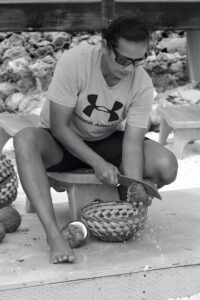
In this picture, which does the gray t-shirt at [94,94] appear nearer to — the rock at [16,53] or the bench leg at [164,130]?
the bench leg at [164,130]

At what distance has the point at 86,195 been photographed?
2.91m

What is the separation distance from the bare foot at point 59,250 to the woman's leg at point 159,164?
605 millimetres

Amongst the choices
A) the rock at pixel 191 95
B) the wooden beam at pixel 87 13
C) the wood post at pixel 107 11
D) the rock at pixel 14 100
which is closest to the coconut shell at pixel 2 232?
the wooden beam at pixel 87 13

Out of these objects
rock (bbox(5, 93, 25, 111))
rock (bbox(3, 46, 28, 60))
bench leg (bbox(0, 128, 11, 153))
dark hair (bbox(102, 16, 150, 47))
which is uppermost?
dark hair (bbox(102, 16, 150, 47))

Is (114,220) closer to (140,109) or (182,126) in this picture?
(140,109)

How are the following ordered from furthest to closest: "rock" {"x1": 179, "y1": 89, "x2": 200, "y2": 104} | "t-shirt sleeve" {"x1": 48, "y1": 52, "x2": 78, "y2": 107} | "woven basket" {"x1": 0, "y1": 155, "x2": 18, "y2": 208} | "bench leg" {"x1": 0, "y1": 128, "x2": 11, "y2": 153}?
"rock" {"x1": 179, "y1": 89, "x2": 200, "y2": 104} → "bench leg" {"x1": 0, "y1": 128, "x2": 11, "y2": 153} → "woven basket" {"x1": 0, "y1": 155, "x2": 18, "y2": 208} → "t-shirt sleeve" {"x1": 48, "y1": 52, "x2": 78, "y2": 107}

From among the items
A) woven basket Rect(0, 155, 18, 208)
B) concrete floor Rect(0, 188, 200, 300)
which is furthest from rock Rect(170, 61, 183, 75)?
woven basket Rect(0, 155, 18, 208)

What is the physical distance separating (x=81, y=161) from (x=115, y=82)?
41 cm

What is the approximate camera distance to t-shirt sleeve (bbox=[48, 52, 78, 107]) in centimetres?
270

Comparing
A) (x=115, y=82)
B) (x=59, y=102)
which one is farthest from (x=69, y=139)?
(x=115, y=82)

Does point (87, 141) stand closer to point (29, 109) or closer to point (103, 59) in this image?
point (103, 59)

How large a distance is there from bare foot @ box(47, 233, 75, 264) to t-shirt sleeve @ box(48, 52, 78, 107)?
596mm

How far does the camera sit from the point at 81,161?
291 centimetres

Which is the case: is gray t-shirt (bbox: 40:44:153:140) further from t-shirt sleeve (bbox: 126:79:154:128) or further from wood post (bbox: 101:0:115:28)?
wood post (bbox: 101:0:115:28)
